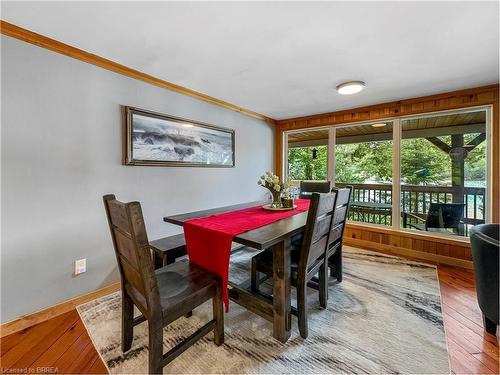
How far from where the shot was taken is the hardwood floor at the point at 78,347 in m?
1.43

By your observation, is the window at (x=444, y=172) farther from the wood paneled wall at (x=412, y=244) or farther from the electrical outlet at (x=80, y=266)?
the electrical outlet at (x=80, y=266)

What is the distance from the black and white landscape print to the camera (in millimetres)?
2424

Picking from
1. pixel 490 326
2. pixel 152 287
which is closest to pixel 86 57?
pixel 152 287

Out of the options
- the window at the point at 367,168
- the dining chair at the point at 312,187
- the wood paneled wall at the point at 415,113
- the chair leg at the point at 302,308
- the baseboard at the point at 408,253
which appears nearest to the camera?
the chair leg at the point at 302,308

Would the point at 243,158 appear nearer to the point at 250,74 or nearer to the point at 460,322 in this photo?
the point at 250,74

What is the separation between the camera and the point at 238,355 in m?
1.51

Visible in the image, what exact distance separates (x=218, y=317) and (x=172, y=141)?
1.96m

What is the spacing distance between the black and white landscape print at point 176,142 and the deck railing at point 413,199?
2.10m

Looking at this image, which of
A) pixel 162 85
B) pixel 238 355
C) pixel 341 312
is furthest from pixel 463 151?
pixel 162 85

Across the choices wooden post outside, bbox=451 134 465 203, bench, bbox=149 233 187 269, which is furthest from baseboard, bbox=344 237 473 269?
bench, bbox=149 233 187 269

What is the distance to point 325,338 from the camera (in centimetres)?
166

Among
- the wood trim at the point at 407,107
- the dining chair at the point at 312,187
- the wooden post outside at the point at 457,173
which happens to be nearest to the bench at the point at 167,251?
the dining chair at the point at 312,187

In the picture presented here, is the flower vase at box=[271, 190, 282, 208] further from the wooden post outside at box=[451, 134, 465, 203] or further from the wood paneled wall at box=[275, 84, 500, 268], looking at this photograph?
the wooden post outside at box=[451, 134, 465, 203]

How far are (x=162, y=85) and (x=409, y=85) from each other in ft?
9.33
